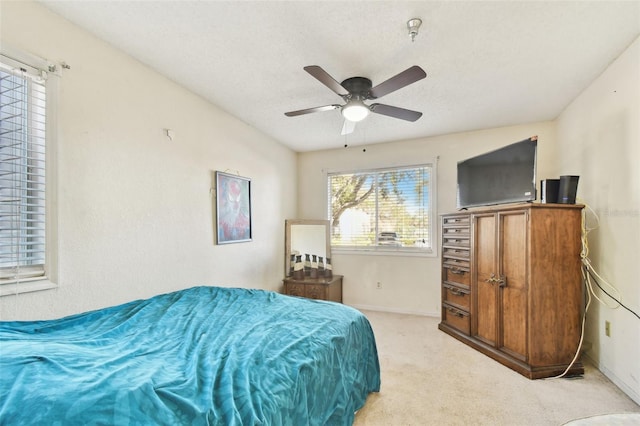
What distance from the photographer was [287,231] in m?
4.48

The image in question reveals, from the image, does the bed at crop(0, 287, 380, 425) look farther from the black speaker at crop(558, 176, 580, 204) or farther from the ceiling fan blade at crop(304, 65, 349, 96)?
the black speaker at crop(558, 176, 580, 204)

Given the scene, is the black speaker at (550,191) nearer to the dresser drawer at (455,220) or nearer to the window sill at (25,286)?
the dresser drawer at (455,220)

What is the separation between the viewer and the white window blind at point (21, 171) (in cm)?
157

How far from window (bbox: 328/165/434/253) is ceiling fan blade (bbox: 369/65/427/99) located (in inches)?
87.1

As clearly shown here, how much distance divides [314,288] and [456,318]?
1786 mm

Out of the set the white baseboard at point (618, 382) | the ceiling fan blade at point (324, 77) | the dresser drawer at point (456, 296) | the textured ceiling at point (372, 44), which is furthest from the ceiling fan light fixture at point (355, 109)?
the white baseboard at point (618, 382)

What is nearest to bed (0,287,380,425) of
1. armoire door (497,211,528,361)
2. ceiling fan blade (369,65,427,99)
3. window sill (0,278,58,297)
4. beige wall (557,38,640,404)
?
window sill (0,278,58,297)

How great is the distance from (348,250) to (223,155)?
7.80 feet

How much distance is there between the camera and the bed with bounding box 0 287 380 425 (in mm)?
878

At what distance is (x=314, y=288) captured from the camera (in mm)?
4039

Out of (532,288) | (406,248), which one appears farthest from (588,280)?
(406,248)

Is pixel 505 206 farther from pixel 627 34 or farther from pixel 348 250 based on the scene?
pixel 348 250

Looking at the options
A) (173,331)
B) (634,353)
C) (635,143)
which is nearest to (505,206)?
(635,143)

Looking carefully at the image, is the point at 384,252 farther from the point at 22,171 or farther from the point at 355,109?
the point at 22,171
